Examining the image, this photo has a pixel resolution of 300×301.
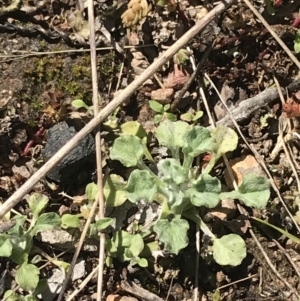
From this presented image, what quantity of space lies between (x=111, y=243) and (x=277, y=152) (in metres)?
1.02

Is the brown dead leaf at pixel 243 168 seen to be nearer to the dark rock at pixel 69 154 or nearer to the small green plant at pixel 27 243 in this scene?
the dark rock at pixel 69 154

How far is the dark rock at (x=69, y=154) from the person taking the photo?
9.93ft

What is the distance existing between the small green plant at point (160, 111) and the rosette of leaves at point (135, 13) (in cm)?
45

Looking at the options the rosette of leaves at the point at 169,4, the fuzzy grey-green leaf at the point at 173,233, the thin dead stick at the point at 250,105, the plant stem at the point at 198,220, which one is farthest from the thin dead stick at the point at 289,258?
the rosette of leaves at the point at 169,4

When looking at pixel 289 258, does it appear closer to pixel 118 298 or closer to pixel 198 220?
pixel 198 220

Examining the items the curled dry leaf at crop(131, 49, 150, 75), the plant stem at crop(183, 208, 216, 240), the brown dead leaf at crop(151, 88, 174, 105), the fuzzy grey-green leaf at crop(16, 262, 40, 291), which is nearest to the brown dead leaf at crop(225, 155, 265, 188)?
the plant stem at crop(183, 208, 216, 240)

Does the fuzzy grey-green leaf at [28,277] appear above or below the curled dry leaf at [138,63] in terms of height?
below

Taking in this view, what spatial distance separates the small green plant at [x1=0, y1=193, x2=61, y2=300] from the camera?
2.84 meters

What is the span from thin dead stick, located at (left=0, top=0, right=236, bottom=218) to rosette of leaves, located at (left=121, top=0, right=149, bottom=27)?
304 mm

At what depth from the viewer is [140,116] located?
3.24 m

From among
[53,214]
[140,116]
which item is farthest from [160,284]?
[140,116]

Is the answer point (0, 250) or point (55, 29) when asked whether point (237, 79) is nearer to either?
point (55, 29)

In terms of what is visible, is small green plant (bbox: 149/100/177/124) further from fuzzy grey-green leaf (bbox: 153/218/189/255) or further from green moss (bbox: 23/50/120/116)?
fuzzy grey-green leaf (bbox: 153/218/189/255)

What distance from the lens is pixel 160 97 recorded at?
3.19 meters
